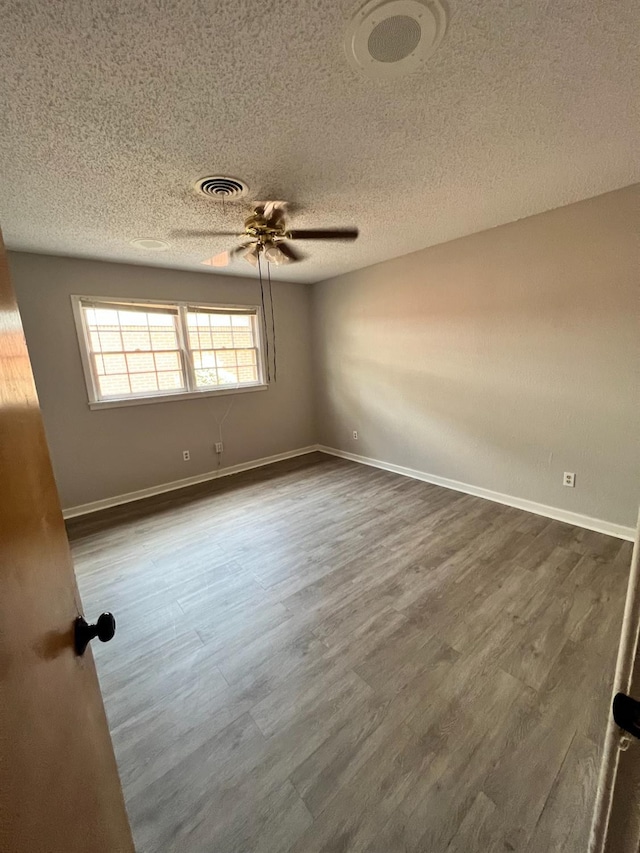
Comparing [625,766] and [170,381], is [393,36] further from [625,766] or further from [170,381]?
[170,381]

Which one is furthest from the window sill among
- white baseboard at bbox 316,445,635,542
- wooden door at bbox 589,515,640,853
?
wooden door at bbox 589,515,640,853

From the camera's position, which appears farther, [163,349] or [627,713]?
[163,349]

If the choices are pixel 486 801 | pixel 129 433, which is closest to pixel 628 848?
pixel 486 801

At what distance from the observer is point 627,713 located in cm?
50

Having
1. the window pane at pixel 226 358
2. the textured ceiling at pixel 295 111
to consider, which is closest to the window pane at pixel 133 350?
the window pane at pixel 226 358

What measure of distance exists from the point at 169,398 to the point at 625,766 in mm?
3979

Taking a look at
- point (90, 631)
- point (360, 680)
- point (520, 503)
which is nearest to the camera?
point (90, 631)

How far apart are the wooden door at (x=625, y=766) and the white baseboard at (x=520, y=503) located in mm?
2595

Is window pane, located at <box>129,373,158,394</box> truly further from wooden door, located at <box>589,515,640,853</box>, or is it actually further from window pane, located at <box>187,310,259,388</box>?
wooden door, located at <box>589,515,640,853</box>

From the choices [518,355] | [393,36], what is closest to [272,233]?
[393,36]

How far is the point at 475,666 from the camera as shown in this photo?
1.60m

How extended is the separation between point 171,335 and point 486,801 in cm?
411

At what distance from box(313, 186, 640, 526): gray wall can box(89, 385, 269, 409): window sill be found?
1.52 m

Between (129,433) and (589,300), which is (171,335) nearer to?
(129,433)
